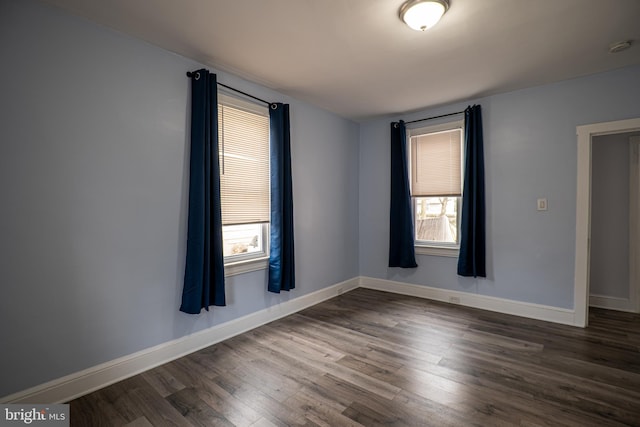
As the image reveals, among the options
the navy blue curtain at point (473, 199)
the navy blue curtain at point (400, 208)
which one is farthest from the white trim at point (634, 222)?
the navy blue curtain at point (400, 208)

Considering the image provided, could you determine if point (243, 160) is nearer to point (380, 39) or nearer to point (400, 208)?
point (380, 39)

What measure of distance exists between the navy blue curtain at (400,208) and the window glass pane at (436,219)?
0.66 ft

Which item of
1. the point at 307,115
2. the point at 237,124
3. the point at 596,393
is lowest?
the point at 596,393

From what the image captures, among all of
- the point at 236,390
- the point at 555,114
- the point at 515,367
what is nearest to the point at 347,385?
the point at 236,390

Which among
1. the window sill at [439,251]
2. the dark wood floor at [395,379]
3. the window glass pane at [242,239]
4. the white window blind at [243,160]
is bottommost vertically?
the dark wood floor at [395,379]

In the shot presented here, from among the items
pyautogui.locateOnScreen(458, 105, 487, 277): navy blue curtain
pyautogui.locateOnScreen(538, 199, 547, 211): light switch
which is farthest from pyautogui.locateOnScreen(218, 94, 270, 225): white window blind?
pyautogui.locateOnScreen(538, 199, 547, 211): light switch

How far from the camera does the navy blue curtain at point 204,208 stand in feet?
8.21

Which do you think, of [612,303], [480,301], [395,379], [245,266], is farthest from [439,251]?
[245,266]

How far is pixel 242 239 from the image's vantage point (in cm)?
319

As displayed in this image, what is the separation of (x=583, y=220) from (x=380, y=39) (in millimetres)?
2779

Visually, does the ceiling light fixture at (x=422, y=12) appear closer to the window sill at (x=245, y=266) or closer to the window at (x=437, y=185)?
the window at (x=437, y=185)

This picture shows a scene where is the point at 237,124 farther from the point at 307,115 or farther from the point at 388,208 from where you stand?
the point at 388,208

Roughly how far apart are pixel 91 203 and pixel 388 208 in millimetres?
3599

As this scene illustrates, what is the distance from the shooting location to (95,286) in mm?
2102
